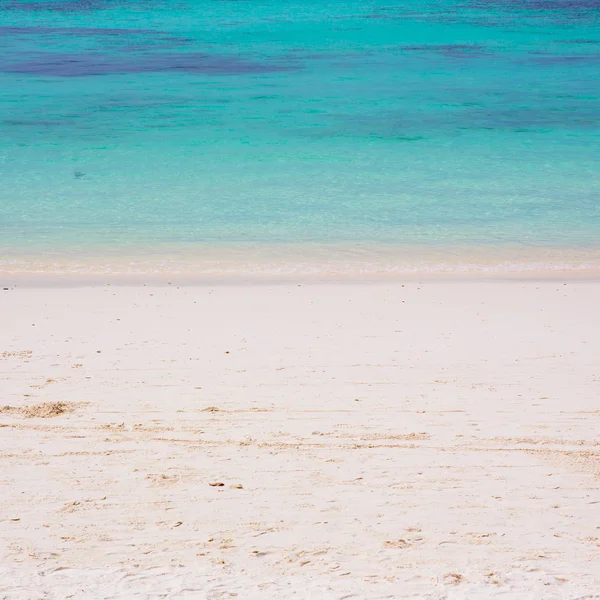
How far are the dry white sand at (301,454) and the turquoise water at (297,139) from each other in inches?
139

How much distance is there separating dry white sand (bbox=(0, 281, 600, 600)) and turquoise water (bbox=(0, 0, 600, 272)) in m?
3.53

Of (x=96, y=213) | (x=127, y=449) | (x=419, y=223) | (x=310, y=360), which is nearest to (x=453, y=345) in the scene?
(x=310, y=360)

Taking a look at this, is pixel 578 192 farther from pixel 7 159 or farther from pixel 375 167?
pixel 7 159

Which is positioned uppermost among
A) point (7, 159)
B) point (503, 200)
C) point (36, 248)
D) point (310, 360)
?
point (7, 159)

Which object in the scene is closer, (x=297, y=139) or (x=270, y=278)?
(x=270, y=278)

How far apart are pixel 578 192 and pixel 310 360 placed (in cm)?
837

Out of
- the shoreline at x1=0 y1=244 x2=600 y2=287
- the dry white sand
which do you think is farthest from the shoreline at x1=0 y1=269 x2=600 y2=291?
the dry white sand

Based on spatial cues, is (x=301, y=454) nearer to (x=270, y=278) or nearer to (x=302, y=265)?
(x=270, y=278)

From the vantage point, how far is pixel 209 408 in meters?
4.64

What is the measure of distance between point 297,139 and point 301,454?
13.0 metres

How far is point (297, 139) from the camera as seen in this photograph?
16.2 m

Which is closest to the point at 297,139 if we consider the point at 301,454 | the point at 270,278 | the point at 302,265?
the point at 302,265

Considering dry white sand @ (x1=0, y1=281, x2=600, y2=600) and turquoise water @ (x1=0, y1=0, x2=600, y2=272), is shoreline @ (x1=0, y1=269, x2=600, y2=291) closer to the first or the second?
turquoise water @ (x1=0, y1=0, x2=600, y2=272)

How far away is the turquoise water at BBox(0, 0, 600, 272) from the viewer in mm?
10453
